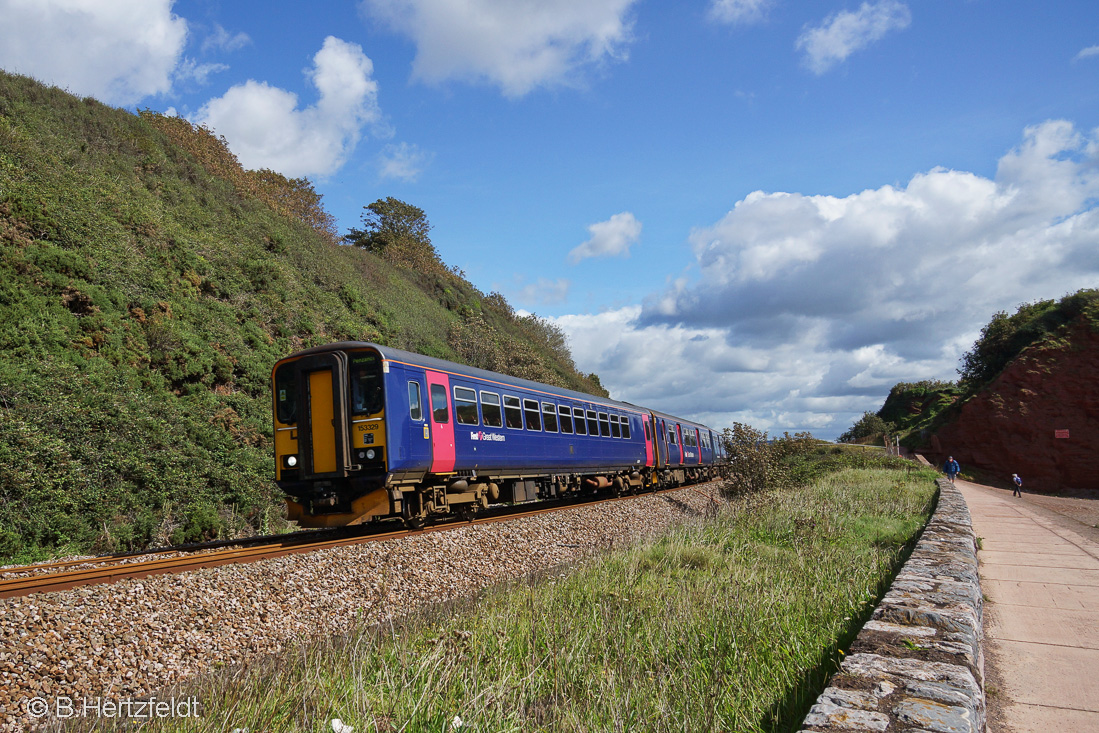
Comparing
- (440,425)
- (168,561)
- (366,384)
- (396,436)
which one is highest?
(366,384)

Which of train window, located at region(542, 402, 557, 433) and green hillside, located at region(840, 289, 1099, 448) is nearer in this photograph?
train window, located at region(542, 402, 557, 433)

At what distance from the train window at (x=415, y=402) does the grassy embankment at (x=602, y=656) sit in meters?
3.80

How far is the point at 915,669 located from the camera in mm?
2830

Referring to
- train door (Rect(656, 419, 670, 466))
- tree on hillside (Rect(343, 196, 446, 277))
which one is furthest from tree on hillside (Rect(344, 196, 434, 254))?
train door (Rect(656, 419, 670, 466))

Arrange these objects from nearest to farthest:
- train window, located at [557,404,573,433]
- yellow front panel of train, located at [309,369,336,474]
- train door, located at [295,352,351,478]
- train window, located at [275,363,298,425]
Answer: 1. train door, located at [295,352,351,478]
2. yellow front panel of train, located at [309,369,336,474]
3. train window, located at [275,363,298,425]
4. train window, located at [557,404,573,433]

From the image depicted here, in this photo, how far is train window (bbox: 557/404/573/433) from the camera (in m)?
15.3

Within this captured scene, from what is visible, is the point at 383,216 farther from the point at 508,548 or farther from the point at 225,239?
the point at 508,548

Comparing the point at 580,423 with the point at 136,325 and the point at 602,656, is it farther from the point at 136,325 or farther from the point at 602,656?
the point at 602,656

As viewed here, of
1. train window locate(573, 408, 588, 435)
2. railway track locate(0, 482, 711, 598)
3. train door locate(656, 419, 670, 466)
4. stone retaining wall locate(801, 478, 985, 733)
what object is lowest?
stone retaining wall locate(801, 478, 985, 733)

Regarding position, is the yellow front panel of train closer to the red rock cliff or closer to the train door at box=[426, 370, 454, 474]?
the train door at box=[426, 370, 454, 474]

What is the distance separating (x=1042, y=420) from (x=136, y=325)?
33.4 meters

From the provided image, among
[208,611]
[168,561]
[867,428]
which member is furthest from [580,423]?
[867,428]

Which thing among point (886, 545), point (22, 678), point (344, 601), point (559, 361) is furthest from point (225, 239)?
point (559, 361)

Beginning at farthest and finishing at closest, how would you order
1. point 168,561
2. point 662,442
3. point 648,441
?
point 662,442
point 648,441
point 168,561
